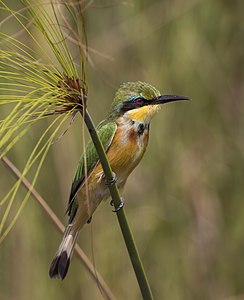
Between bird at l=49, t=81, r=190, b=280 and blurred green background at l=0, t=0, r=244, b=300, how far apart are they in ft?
0.86

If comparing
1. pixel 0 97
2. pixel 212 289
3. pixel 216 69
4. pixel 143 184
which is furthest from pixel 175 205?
pixel 0 97

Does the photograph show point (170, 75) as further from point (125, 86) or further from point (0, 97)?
point (0, 97)

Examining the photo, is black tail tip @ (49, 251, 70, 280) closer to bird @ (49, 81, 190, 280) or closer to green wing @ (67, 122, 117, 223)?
bird @ (49, 81, 190, 280)

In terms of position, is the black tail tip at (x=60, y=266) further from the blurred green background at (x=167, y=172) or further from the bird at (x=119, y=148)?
the blurred green background at (x=167, y=172)

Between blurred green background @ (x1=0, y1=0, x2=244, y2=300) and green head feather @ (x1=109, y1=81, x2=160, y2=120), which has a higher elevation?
green head feather @ (x1=109, y1=81, x2=160, y2=120)

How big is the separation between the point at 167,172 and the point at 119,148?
1.64 ft

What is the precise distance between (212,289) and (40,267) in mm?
669

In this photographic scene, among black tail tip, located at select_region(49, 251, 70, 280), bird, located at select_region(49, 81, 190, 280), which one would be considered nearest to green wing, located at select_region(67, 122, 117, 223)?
bird, located at select_region(49, 81, 190, 280)

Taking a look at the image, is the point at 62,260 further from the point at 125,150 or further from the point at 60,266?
the point at 125,150

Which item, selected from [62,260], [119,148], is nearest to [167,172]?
[119,148]

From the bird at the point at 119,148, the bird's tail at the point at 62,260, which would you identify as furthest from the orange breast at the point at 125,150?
the bird's tail at the point at 62,260

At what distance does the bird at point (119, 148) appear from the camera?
7.02 feet

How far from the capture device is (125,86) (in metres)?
2.22

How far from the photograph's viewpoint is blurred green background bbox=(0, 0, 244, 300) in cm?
250
